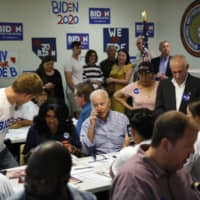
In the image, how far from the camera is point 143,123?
2531 millimetres

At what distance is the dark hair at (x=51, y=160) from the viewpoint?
1.16 metres

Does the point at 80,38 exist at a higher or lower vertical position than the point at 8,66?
higher

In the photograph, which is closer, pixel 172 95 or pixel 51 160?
pixel 51 160

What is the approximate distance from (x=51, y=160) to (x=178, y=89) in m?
3.14

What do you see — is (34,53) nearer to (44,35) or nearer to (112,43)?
(44,35)

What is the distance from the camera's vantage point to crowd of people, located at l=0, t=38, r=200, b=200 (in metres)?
1.57

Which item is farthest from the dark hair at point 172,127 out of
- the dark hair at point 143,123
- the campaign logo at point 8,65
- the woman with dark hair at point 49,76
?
the campaign logo at point 8,65

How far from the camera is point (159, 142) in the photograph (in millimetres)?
1609

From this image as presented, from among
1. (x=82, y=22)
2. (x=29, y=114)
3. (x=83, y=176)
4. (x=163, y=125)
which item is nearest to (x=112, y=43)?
(x=82, y=22)

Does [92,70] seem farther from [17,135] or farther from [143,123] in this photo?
[143,123]

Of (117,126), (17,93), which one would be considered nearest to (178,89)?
(117,126)

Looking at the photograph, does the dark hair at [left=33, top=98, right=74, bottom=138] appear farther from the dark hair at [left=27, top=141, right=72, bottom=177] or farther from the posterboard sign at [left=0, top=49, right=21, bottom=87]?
the posterboard sign at [left=0, top=49, right=21, bottom=87]

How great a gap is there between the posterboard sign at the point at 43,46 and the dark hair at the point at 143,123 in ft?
17.2

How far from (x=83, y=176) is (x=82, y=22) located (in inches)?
221
